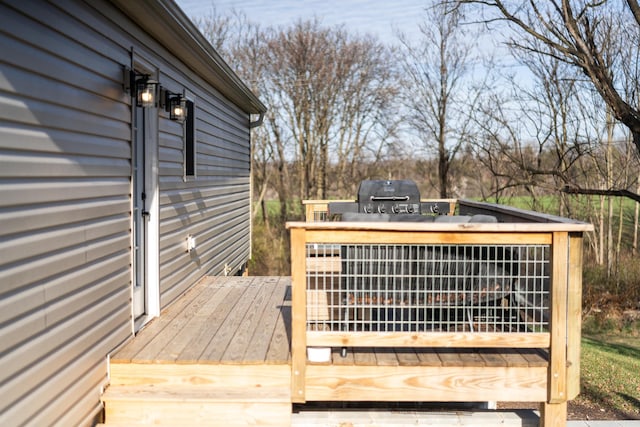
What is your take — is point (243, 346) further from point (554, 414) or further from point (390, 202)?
point (390, 202)

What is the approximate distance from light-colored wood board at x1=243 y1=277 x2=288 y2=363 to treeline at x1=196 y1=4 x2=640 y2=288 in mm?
7156

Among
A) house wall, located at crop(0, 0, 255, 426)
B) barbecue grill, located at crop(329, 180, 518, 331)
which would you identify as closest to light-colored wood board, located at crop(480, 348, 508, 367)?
barbecue grill, located at crop(329, 180, 518, 331)

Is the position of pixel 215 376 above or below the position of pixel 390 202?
below

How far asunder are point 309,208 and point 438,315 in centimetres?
461

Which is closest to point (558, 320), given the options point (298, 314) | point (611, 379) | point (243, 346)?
point (298, 314)

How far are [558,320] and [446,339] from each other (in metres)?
0.66

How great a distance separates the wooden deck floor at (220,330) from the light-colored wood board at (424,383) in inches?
11.9

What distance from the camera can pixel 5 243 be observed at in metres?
2.39

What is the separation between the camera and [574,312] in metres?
3.41

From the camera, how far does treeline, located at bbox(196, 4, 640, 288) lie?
12844 millimetres

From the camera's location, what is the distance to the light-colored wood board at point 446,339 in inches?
136

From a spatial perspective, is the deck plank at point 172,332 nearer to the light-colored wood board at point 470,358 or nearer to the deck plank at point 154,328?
the deck plank at point 154,328

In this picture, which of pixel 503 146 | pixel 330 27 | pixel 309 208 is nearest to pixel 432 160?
pixel 503 146

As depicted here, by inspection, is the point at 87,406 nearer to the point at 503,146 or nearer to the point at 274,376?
the point at 274,376
